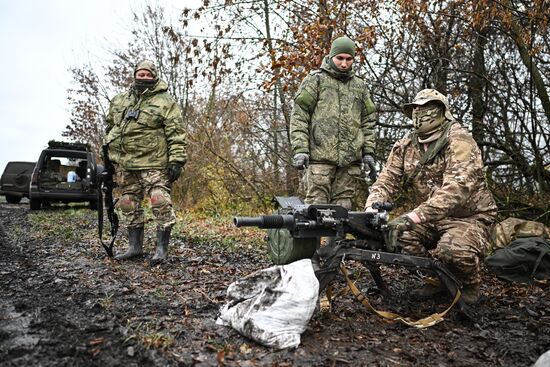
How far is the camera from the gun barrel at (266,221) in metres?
3.30

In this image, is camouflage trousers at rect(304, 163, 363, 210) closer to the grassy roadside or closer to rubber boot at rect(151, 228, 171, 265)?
rubber boot at rect(151, 228, 171, 265)

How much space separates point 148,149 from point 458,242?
3362mm

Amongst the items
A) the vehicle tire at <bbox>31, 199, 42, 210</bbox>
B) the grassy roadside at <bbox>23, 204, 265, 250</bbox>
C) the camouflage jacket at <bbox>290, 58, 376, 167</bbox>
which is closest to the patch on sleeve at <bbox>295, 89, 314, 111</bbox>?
the camouflage jacket at <bbox>290, 58, 376, 167</bbox>

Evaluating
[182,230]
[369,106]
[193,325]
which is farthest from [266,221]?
[182,230]

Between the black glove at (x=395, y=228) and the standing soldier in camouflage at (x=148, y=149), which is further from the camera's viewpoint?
the standing soldier in camouflage at (x=148, y=149)

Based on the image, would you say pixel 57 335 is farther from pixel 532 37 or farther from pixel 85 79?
pixel 85 79

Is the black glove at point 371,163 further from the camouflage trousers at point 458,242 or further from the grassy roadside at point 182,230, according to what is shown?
the grassy roadside at point 182,230

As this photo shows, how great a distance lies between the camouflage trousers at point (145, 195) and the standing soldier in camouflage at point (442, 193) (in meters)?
2.41

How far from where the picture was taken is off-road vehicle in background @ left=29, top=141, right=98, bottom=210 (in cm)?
1359

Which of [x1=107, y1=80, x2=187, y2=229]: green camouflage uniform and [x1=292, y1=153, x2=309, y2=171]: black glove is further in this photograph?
[x1=107, y1=80, x2=187, y2=229]: green camouflage uniform

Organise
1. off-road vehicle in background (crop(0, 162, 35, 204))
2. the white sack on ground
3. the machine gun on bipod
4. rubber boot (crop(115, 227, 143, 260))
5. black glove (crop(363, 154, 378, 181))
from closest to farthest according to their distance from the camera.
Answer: the white sack on ground < the machine gun on bipod < black glove (crop(363, 154, 378, 181)) < rubber boot (crop(115, 227, 143, 260)) < off-road vehicle in background (crop(0, 162, 35, 204))

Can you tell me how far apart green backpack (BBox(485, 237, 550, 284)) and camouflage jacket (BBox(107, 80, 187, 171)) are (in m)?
3.30

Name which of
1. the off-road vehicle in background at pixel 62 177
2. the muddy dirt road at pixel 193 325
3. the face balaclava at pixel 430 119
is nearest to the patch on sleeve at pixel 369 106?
the face balaclava at pixel 430 119

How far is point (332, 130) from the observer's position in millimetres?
5199
